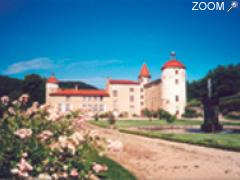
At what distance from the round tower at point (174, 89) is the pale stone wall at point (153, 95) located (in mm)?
2699

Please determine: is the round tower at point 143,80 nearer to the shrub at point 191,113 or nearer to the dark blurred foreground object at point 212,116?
the shrub at point 191,113

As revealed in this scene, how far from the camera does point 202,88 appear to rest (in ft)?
256

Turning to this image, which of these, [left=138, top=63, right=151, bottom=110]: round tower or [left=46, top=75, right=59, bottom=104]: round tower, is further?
[left=138, top=63, right=151, bottom=110]: round tower

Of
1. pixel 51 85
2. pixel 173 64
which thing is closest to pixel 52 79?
pixel 51 85

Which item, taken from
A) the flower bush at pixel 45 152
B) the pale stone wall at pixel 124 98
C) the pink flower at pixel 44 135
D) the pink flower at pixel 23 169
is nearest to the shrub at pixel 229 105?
the flower bush at pixel 45 152

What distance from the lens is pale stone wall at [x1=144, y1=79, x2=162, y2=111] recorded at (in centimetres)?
5766

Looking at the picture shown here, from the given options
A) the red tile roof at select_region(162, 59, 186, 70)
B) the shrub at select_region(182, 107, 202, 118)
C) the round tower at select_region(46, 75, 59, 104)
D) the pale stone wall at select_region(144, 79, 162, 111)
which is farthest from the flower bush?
the round tower at select_region(46, 75, 59, 104)

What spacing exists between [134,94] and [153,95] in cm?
493

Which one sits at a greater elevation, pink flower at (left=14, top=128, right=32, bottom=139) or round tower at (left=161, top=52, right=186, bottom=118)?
round tower at (left=161, top=52, right=186, bottom=118)

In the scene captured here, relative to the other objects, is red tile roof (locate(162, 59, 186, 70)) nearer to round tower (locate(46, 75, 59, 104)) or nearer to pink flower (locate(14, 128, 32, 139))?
round tower (locate(46, 75, 59, 104))

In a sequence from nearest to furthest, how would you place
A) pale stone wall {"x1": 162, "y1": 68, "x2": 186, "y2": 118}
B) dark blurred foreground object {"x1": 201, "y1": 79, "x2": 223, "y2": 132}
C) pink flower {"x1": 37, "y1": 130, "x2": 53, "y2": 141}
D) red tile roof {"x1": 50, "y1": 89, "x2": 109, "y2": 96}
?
pink flower {"x1": 37, "y1": 130, "x2": 53, "y2": 141} < dark blurred foreground object {"x1": 201, "y1": 79, "x2": 223, "y2": 132} < pale stone wall {"x1": 162, "y1": 68, "x2": 186, "y2": 118} < red tile roof {"x1": 50, "y1": 89, "x2": 109, "y2": 96}

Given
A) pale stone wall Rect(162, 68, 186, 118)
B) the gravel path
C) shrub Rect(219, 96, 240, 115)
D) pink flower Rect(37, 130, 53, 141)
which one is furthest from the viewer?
pale stone wall Rect(162, 68, 186, 118)

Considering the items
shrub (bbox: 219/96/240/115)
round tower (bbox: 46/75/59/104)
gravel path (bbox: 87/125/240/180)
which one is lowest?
gravel path (bbox: 87/125/240/180)

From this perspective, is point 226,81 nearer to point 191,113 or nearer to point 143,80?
point 143,80
